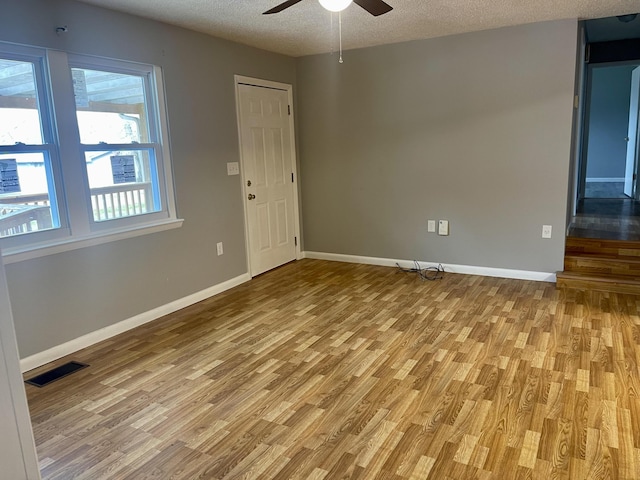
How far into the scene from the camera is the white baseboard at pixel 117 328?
305 cm

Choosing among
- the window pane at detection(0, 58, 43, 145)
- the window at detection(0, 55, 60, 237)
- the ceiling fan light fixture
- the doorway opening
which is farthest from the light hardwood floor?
the ceiling fan light fixture

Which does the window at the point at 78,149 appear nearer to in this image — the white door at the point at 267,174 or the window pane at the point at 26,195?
the window pane at the point at 26,195

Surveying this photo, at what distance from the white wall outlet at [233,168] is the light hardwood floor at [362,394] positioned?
134 cm

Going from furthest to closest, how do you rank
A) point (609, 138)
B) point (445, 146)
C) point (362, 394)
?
point (609, 138) → point (445, 146) → point (362, 394)

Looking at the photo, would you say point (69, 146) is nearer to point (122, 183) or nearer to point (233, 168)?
point (122, 183)

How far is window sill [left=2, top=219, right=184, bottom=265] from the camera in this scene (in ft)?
9.44

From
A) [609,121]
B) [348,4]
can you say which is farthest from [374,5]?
[609,121]

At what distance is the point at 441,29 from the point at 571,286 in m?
2.65

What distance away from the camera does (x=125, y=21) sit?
3.46 metres

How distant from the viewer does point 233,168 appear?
455 centimetres

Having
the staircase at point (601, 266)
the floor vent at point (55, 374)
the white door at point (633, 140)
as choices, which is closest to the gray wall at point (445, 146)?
the staircase at point (601, 266)

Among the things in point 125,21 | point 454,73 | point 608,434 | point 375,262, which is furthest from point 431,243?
point 125,21

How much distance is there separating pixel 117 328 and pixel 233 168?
1.85 m

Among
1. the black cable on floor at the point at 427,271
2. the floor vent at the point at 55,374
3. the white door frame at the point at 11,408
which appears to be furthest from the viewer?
the black cable on floor at the point at 427,271
